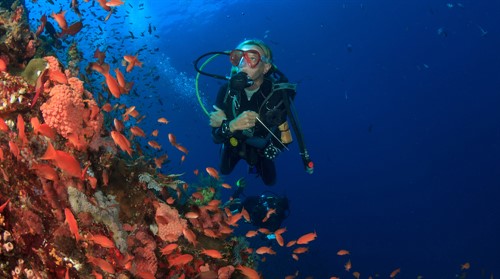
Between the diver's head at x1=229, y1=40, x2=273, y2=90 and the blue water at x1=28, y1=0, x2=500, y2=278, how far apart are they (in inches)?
1032

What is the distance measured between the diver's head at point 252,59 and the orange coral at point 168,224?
3.14 m

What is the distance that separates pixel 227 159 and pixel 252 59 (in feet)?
9.50

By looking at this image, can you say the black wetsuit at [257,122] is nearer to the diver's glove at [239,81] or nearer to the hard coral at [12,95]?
the diver's glove at [239,81]

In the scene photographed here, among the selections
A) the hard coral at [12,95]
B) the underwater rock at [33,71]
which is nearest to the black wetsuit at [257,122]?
the underwater rock at [33,71]

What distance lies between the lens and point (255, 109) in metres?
6.66

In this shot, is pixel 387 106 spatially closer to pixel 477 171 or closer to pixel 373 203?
pixel 477 171

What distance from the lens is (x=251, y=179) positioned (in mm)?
57719

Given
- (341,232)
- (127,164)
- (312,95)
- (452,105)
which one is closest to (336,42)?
(312,95)

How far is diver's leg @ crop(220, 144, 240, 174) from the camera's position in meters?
7.77

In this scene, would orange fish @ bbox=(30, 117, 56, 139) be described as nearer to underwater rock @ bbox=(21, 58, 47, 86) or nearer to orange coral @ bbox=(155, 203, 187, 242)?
underwater rock @ bbox=(21, 58, 47, 86)

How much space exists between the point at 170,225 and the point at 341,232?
37606mm

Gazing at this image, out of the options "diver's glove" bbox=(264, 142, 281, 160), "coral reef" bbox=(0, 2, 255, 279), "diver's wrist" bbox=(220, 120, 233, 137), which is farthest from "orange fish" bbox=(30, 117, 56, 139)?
→ "diver's glove" bbox=(264, 142, 281, 160)

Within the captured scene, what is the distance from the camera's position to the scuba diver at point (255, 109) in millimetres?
5730

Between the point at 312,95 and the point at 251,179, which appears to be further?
the point at 312,95
